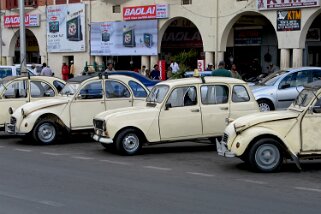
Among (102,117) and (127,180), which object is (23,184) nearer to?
(127,180)

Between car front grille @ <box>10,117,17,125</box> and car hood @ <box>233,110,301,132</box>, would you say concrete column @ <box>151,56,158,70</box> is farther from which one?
car hood @ <box>233,110,301,132</box>

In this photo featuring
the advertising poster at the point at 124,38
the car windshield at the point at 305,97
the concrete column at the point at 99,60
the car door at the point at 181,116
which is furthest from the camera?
the concrete column at the point at 99,60

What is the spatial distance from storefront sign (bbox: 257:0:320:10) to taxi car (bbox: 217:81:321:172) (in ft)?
49.8

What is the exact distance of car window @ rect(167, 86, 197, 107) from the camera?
1301 centimetres

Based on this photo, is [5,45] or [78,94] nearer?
[78,94]

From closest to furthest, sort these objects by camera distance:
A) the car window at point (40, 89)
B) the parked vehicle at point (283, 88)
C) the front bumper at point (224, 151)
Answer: the front bumper at point (224, 151) < the car window at point (40, 89) < the parked vehicle at point (283, 88)

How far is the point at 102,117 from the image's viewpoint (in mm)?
13094

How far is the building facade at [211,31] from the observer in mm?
26391

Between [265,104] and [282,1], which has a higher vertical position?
[282,1]

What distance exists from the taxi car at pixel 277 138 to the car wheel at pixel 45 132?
6.02 m

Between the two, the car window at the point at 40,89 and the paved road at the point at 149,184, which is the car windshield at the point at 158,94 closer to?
the paved road at the point at 149,184

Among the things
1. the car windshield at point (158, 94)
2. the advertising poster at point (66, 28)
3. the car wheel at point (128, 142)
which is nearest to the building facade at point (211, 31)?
the advertising poster at point (66, 28)

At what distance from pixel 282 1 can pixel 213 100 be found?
14038 millimetres

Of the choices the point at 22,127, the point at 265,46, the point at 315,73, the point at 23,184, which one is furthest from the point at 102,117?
the point at 265,46
